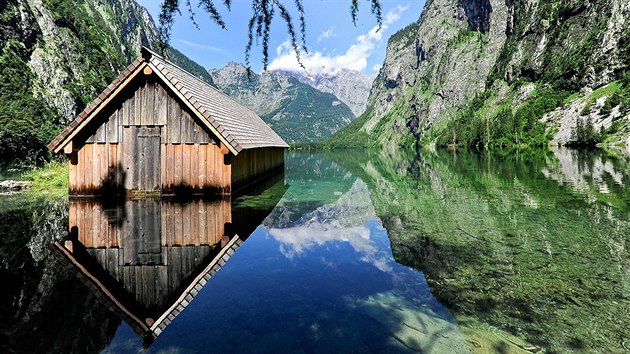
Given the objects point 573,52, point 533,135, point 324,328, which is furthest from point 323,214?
point 573,52

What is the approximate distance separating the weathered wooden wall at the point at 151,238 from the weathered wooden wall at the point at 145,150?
4.20 feet

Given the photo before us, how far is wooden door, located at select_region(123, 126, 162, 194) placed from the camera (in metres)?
Answer: 15.3

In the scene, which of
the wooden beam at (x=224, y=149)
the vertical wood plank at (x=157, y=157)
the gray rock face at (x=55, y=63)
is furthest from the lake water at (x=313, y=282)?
the gray rock face at (x=55, y=63)

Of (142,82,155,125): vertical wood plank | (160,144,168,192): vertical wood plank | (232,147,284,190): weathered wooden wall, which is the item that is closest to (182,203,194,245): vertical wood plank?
(160,144,168,192): vertical wood plank

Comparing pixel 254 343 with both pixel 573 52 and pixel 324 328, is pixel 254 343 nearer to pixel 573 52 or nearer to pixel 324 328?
pixel 324 328

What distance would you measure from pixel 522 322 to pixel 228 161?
12.8 metres

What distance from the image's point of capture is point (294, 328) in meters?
4.74

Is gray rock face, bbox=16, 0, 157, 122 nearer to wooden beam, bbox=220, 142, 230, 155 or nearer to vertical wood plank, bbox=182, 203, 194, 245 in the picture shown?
wooden beam, bbox=220, 142, 230, 155

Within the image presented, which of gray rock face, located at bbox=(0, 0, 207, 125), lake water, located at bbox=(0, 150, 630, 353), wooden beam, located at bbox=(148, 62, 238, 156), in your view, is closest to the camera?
lake water, located at bbox=(0, 150, 630, 353)

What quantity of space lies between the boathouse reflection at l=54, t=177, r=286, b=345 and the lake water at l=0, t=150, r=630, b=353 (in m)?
0.04

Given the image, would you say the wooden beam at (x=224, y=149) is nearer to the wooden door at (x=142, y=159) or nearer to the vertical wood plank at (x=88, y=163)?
the wooden door at (x=142, y=159)

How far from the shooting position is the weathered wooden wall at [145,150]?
15266 mm

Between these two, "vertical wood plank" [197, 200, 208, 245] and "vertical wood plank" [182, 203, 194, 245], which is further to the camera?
"vertical wood plank" [197, 200, 208, 245]

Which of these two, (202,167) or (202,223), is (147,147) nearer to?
(202,167)
